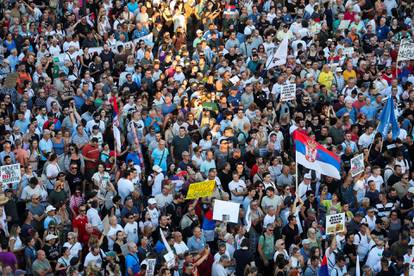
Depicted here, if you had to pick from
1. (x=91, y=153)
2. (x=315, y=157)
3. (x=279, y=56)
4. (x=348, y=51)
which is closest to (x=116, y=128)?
(x=91, y=153)

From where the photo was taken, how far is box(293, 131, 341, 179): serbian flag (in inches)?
972

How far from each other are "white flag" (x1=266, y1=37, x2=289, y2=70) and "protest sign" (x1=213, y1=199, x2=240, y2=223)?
6.93 metres

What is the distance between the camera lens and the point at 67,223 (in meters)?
23.5

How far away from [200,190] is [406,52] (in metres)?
8.05

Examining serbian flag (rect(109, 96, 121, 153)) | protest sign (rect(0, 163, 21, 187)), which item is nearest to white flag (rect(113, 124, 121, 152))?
serbian flag (rect(109, 96, 121, 153))

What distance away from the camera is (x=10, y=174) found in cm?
2402

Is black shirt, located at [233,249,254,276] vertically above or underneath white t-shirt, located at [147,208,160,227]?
underneath

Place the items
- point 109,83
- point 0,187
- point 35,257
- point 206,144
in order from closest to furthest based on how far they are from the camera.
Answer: point 35,257, point 0,187, point 206,144, point 109,83

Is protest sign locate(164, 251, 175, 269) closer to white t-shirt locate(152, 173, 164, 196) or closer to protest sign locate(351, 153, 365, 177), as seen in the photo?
white t-shirt locate(152, 173, 164, 196)

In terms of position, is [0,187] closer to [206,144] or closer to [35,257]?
[35,257]

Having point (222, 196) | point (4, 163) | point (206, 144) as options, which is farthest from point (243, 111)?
point (4, 163)

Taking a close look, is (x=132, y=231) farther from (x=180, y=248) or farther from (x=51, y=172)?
(x=51, y=172)

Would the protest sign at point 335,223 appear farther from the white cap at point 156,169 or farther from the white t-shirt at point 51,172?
the white t-shirt at point 51,172

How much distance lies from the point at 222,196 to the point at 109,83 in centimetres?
521
